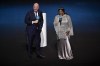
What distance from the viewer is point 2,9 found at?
4277mm

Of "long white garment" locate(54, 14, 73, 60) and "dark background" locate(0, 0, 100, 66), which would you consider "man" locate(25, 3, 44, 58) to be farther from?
"long white garment" locate(54, 14, 73, 60)

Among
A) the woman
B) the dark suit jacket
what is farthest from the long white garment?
the dark suit jacket

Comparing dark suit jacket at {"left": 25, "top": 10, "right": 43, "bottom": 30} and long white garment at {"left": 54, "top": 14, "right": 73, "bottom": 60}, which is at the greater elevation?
dark suit jacket at {"left": 25, "top": 10, "right": 43, "bottom": 30}

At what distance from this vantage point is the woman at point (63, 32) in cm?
432

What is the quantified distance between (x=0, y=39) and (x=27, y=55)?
38 centimetres

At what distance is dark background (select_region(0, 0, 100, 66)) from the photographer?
14.1 feet

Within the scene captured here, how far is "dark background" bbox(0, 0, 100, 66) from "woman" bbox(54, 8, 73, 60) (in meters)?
0.05

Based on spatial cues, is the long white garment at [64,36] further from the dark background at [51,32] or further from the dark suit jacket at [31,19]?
the dark suit jacket at [31,19]

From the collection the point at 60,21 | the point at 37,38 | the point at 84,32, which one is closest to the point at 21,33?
the point at 37,38

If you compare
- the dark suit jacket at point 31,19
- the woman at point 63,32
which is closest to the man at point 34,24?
the dark suit jacket at point 31,19

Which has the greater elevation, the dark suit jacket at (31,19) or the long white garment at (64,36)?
the dark suit jacket at (31,19)

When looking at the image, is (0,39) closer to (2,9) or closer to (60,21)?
(2,9)

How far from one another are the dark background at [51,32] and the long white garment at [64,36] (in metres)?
0.05

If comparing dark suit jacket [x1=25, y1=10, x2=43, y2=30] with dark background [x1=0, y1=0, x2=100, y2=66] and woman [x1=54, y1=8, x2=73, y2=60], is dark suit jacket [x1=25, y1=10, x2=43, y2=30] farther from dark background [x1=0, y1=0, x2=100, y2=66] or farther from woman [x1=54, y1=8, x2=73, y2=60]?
woman [x1=54, y1=8, x2=73, y2=60]
